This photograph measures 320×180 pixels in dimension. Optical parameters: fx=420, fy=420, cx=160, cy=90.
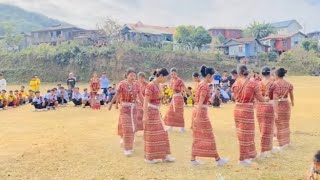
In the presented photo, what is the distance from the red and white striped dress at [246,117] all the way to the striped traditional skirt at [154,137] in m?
1.60

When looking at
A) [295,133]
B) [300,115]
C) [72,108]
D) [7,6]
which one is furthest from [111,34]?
[7,6]

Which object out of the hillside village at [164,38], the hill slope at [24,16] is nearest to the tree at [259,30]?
the hillside village at [164,38]

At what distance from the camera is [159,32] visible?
66625mm

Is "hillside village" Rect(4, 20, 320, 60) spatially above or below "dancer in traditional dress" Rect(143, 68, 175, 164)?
above

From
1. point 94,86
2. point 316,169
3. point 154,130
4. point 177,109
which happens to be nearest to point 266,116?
point 154,130

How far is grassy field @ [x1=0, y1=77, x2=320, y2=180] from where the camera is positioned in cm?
798

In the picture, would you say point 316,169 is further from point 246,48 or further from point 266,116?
point 246,48

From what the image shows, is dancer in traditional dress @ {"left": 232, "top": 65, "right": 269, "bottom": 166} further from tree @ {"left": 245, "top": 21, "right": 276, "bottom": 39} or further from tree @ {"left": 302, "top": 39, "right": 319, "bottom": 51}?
tree @ {"left": 245, "top": 21, "right": 276, "bottom": 39}

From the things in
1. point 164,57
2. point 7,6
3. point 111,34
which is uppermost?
point 7,6

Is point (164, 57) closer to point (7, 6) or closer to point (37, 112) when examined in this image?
point (37, 112)

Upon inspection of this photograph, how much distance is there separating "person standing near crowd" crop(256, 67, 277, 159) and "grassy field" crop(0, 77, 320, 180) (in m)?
0.33

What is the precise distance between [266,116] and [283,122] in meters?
0.87

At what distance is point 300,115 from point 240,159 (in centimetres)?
873

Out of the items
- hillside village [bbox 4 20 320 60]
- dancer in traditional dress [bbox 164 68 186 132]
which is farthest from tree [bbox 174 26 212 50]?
dancer in traditional dress [bbox 164 68 186 132]
